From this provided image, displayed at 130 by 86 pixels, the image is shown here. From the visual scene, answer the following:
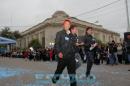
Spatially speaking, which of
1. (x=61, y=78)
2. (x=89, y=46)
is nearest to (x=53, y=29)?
(x=89, y=46)

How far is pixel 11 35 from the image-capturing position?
10706cm

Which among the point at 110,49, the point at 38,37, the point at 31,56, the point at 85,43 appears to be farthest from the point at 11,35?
the point at 85,43

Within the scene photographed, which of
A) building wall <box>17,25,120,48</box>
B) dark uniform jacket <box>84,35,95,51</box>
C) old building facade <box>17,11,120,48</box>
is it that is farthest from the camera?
Answer: old building facade <box>17,11,120,48</box>

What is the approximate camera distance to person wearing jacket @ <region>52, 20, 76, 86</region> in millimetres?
9422

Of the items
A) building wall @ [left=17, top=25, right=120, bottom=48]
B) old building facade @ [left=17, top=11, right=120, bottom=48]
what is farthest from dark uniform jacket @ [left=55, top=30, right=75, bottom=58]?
old building facade @ [left=17, top=11, right=120, bottom=48]

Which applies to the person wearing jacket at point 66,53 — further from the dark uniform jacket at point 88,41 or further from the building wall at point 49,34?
the building wall at point 49,34

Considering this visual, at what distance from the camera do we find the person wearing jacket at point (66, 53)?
942 cm

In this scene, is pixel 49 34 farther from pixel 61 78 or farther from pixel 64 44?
pixel 64 44

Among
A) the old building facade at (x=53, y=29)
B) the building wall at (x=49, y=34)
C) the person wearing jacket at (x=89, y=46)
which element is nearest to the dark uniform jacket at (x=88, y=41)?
the person wearing jacket at (x=89, y=46)

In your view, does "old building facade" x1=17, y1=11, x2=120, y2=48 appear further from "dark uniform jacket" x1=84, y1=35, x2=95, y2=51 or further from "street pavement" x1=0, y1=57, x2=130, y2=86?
"dark uniform jacket" x1=84, y1=35, x2=95, y2=51

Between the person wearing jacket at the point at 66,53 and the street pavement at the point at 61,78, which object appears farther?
the street pavement at the point at 61,78

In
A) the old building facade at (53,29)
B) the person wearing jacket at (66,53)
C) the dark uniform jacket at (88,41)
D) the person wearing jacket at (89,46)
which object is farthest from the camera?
the old building facade at (53,29)

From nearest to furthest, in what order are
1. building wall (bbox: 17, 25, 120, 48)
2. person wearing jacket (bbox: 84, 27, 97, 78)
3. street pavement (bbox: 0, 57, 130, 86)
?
street pavement (bbox: 0, 57, 130, 86), person wearing jacket (bbox: 84, 27, 97, 78), building wall (bbox: 17, 25, 120, 48)

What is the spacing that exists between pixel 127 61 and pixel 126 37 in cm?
151
